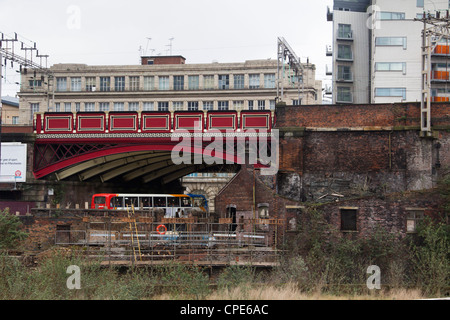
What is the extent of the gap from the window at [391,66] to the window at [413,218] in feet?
108

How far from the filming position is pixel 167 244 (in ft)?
101

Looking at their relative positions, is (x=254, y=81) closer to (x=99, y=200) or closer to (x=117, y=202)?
(x=117, y=202)

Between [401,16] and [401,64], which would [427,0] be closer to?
[401,16]

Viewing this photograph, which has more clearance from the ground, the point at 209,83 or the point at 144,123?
the point at 209,83

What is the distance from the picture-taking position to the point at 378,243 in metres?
28.1

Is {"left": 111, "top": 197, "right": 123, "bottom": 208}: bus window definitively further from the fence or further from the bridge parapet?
the fence

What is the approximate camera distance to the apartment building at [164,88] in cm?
7162

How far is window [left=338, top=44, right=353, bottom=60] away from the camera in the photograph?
213 feet

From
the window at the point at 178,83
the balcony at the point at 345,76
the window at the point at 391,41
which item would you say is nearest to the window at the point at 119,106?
the window at the point at 178,83

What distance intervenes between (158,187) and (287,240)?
34318mm

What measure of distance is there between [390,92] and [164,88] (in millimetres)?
29427

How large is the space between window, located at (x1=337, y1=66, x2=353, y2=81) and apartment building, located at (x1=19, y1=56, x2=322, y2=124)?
604 centimetres

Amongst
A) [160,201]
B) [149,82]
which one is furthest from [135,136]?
[149,82]
